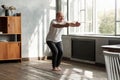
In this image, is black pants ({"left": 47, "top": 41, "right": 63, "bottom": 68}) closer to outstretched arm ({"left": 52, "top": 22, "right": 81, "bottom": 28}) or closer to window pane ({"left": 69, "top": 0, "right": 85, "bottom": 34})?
outstretched arm ({"left": 52, "top": 22, "right": 81, "bottom": 28})

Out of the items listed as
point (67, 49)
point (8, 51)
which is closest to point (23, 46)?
point (8, 51)

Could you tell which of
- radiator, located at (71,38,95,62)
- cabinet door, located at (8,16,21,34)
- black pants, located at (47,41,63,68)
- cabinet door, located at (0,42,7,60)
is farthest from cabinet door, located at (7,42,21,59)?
black pants, located at (47,41,63,68)

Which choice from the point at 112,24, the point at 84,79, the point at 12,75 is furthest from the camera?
the point at 112,24

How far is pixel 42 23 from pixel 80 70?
9.46 feet

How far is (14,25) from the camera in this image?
784cm

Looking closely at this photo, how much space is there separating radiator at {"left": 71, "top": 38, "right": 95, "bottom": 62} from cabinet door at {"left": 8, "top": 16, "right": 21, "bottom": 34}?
1.80 meters

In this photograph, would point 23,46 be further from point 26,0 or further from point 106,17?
point 106,17

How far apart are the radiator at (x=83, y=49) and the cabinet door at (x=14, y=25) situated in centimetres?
180

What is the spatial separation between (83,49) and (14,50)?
2172 mm

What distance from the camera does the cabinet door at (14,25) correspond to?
7.78 meters

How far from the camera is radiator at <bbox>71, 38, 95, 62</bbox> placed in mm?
7336

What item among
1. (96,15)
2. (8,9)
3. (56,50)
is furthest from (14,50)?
(96,15)

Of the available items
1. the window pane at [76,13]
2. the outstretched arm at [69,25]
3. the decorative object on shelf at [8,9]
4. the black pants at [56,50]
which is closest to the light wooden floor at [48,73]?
the black pants at [56,50]

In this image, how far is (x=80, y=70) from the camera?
6430 millimetres
